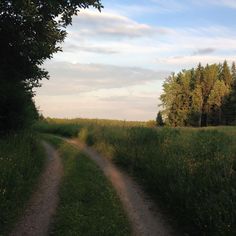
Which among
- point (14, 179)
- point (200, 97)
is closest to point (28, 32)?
point (14, 179)

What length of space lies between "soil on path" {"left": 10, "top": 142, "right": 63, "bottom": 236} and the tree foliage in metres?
4.44

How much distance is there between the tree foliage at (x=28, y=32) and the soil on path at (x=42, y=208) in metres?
4.44

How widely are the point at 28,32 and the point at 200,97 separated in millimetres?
82998

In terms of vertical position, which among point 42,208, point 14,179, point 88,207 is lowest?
point 42,208

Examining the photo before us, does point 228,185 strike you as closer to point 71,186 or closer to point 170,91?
point 71,186

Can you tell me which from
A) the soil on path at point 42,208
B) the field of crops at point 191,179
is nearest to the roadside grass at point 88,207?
the soil on path at point 42,208

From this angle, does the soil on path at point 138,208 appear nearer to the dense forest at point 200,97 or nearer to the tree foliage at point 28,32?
the tree foliage at point 28,32

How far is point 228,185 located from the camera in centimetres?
1127

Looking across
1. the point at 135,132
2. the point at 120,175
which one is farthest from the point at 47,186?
the point at 135,132

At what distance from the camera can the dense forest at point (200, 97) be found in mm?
96062

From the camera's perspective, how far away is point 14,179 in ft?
46.3

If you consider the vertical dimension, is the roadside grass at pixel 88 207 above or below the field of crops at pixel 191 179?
below

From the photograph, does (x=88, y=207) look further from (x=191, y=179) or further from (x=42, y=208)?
(x=191, y=179)

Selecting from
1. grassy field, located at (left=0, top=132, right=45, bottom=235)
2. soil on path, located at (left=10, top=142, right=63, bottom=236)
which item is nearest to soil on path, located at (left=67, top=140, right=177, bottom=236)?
soil on path, located at (left=10, top=142, right=63, bottom=236)
